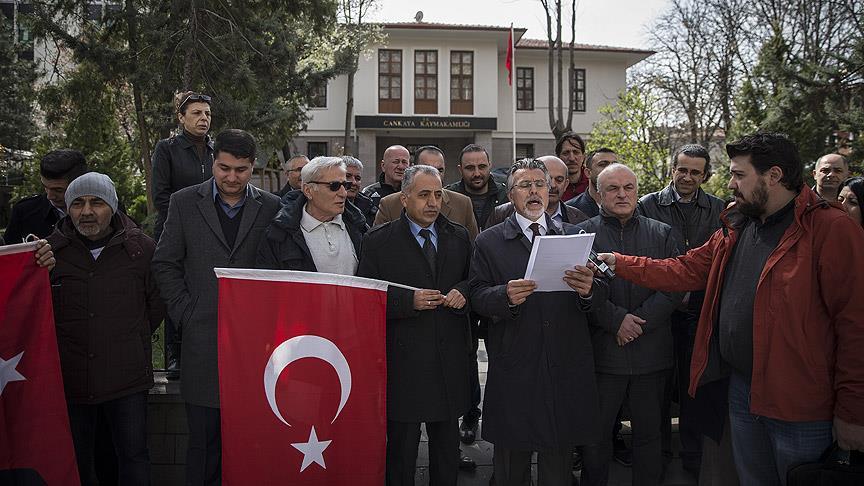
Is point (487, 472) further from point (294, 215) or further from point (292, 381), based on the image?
point (294, 215)

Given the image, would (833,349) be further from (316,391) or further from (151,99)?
(151,99)

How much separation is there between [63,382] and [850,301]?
3981mm

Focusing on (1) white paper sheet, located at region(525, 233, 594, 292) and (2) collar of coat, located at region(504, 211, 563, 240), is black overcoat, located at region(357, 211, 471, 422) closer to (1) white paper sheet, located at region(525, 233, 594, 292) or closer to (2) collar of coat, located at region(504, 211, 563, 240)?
(2) collar of coat, located at region(504, 211, 563, 240)

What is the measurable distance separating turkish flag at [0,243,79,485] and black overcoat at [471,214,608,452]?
2.33 m

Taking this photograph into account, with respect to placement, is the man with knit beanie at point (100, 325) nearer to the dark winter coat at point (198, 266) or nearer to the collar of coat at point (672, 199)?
the dark winter coat at point (198, 266)

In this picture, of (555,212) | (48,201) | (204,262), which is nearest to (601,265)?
(555,212)

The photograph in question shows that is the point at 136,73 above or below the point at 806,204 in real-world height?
above

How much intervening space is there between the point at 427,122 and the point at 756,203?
3011 centimetres

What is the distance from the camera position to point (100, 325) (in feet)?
12.5

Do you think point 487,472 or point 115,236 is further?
point 487,472

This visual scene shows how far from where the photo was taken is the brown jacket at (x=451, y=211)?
5008mm

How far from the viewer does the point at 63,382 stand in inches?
148

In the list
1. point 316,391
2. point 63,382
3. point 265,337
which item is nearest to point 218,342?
point 265,337

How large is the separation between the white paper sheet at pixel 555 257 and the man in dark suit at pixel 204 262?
165 centimetres
